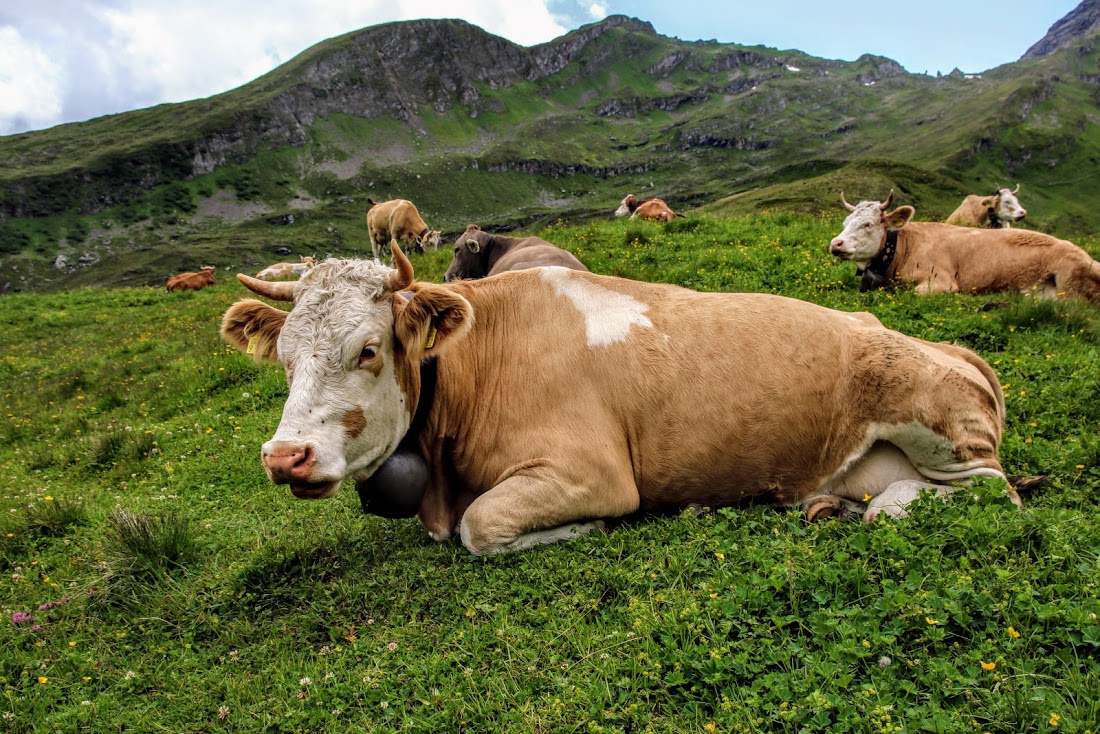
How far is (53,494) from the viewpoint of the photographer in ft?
24.0

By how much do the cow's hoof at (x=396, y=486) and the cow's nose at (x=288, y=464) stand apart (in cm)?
85

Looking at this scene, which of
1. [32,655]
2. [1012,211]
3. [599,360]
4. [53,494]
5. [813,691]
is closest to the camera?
[813,691]

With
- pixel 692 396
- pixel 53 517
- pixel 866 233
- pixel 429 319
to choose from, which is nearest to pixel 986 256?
pixel 866 233

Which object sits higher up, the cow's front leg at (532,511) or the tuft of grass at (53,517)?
the cow's front leg at (532,511)

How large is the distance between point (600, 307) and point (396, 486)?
2.29m

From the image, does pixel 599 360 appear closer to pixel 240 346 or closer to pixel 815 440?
pixel 815 440

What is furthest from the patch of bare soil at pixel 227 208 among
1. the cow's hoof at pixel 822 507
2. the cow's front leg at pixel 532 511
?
the cow's hoof at pixel 822 507

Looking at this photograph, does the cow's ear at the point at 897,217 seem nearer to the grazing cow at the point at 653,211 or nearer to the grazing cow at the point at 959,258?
the grazing cow at the point at 959,258

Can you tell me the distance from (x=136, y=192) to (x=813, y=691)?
217394 millimetres

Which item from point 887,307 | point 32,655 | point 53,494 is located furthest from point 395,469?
point 887,307

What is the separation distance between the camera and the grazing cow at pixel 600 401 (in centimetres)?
448

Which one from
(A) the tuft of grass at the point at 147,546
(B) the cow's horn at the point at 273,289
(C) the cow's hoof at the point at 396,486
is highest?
(B) the cow's horn at the point at 273,289

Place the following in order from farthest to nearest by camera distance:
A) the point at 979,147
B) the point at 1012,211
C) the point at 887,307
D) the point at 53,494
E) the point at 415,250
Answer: the point at 979,147 < the point at 415,250 < the point at 1012,211 < the point at 887,307 < the point at 53,494

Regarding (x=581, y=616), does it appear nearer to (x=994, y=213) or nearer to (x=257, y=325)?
(x=257, y=325)
